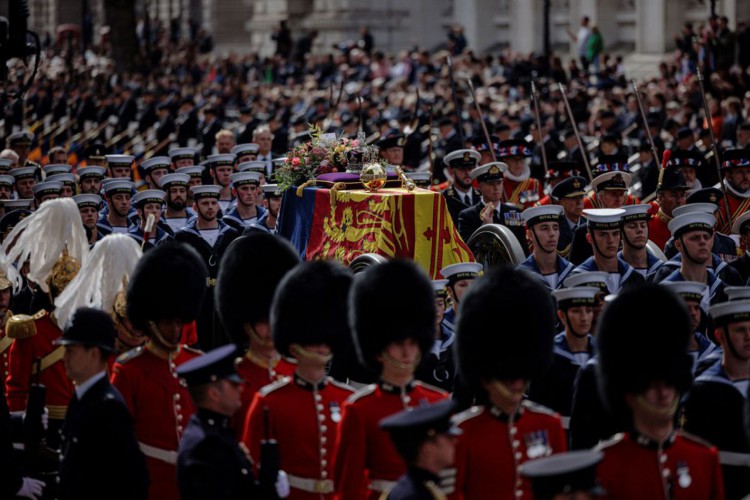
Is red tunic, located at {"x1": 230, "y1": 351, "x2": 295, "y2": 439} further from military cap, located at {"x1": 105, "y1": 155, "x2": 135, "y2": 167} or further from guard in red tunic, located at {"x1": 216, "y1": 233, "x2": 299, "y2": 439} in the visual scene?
military cap, located at {"x1": 105, "y1": 155, "x2": 135, "y2": 167}

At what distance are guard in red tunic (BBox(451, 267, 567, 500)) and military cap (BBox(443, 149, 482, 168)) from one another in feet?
21.0

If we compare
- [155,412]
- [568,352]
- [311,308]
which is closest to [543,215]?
[568,352]

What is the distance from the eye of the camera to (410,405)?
215 inches

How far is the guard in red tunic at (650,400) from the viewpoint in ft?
16.4

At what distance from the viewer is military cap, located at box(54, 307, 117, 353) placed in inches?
225

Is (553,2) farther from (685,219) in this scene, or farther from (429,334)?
(429,334)

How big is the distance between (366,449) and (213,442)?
583 mm

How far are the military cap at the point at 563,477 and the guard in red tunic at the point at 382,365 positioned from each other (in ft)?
3.34

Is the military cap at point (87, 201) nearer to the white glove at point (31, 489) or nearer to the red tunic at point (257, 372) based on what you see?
the white glove at point (31, 489)

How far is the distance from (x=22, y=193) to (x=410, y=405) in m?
8.44

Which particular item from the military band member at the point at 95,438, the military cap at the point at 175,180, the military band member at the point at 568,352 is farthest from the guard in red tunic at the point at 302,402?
the military cap at the point at 175,180

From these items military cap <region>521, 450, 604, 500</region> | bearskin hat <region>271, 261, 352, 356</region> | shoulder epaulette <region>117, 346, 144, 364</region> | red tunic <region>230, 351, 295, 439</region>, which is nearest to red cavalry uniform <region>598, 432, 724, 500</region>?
military cap <region>521, 450, 604, 500</region>

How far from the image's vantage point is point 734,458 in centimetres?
605

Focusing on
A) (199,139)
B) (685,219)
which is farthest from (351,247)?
(199,139)
